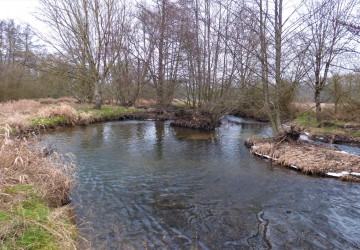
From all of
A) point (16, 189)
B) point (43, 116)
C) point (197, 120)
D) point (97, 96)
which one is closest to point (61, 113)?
point (43, 116)

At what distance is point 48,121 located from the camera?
583 inches

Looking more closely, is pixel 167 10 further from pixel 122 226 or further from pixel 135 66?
pixel 122 226

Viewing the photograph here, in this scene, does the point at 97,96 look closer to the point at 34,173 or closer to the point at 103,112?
the point at 103,112

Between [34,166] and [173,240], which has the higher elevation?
[34,166]

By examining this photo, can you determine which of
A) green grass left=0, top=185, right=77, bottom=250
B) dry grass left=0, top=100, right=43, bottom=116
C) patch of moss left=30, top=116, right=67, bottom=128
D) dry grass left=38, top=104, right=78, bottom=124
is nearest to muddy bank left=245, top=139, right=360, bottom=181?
green grass left=0, top=185, right=77, bottom=250

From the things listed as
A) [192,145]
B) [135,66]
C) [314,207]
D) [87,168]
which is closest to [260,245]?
[314,207]

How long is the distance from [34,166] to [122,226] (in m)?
2.23

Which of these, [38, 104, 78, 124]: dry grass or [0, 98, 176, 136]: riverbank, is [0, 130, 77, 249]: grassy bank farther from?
[38, 104, 78, 124]: dry grass

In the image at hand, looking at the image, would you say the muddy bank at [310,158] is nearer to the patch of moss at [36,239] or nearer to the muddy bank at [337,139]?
the muddy bank at [337,139]

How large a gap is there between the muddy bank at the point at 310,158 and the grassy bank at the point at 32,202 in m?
6.70

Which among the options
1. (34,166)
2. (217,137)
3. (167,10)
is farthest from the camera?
(167,10)

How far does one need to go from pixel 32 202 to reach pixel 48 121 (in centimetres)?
1167

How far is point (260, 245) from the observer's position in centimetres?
426

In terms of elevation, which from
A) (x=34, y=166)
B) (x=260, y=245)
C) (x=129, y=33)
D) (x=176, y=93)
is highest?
(x=129, y=33)
